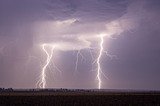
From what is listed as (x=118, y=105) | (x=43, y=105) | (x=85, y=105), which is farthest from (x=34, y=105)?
(x=118, y=105)

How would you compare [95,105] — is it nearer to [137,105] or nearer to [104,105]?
[104,105]

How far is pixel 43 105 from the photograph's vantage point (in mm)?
46906

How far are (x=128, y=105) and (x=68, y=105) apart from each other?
8.52 meters

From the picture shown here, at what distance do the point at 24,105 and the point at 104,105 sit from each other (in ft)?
36.7

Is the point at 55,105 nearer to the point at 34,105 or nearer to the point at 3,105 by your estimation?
the point at 34,105

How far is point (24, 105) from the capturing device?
4712 centimetres

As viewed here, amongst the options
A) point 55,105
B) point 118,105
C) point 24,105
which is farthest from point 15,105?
point 118,105

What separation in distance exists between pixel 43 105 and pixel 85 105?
5.81m

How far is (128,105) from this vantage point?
158 ft

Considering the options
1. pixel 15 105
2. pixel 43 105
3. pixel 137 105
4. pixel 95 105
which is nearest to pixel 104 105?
pixel 95 105

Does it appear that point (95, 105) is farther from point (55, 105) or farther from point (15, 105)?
point (15, 105)

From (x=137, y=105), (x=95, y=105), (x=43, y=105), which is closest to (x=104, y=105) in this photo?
(x=95, y=105)

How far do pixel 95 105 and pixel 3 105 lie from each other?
501 inches

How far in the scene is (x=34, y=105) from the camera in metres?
47.3
